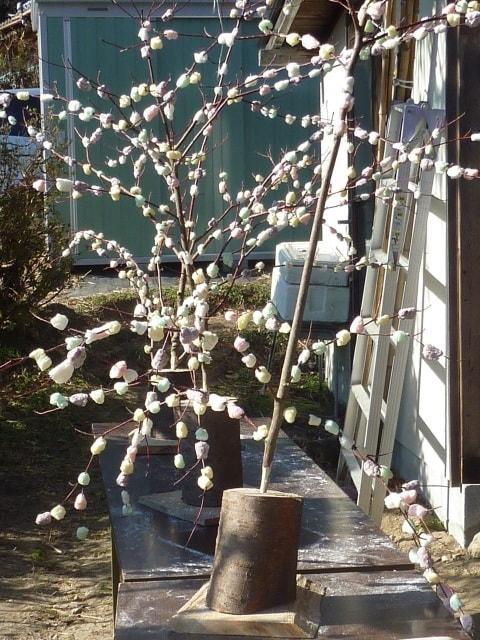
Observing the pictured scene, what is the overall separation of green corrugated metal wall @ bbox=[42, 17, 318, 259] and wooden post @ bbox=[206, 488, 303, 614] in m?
7.36

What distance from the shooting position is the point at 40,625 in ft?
12.9

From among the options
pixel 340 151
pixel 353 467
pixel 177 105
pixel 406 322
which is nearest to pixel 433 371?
pixel 406 322

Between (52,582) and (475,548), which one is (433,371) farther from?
(52,582)

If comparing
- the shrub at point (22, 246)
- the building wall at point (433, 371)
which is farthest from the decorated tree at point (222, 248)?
the shrub at point (22, 246)

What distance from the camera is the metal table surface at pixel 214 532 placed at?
95.3 inches

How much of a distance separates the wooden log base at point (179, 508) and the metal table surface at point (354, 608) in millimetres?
394

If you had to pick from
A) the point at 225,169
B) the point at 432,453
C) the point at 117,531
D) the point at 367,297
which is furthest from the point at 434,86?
the point at 225,169

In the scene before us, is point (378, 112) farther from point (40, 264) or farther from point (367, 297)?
point (40, 264)

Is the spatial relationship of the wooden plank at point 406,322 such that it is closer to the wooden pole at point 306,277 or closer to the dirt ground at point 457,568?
the dirt ground at point 457,568

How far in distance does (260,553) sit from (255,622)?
0.45 feet

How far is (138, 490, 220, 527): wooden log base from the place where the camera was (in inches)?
107

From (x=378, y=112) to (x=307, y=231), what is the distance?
183 inches

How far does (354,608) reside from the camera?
2156mm

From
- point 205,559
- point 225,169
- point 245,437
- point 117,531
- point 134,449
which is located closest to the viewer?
point 134,449
